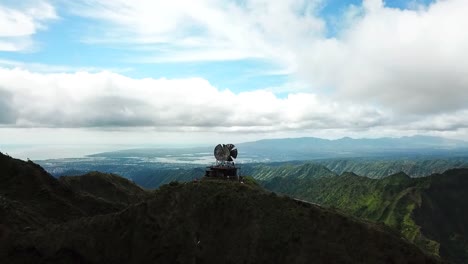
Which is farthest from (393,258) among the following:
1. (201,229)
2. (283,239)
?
(201,229)

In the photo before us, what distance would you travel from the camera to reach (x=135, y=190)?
16862 cm

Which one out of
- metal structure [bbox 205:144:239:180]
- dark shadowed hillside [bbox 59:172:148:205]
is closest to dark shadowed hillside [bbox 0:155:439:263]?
metal structure [bbox 205:144:239:180]

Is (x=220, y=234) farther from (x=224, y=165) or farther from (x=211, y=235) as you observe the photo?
(x=224, y=165)

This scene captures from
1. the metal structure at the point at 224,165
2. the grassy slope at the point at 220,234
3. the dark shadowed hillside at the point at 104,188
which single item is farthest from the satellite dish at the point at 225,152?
the dark shadowed hillside at the point at 104,188

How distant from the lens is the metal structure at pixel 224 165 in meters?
91.4

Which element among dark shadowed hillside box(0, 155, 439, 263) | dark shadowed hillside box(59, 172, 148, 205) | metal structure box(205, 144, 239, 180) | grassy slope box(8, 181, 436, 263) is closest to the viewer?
grassy slope box(8, 181, 436, 263)

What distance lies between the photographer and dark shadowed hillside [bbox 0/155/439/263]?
63.2 m

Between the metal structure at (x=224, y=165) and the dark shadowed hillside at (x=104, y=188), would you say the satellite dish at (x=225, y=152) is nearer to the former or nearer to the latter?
the metal structure at (x=224, y=165)

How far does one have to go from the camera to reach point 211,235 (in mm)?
71500

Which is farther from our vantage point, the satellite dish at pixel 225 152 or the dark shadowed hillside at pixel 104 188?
the dark shadowed hillside at pixel 104 188

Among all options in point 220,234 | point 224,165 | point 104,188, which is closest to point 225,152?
point 224,165

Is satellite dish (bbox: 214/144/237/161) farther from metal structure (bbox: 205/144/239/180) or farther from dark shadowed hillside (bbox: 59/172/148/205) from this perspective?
dark shadowed hillside (bbox: 59/172/148/205)

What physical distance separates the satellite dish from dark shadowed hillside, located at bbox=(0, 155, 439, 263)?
1256cm

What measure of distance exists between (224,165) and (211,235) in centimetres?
2405
